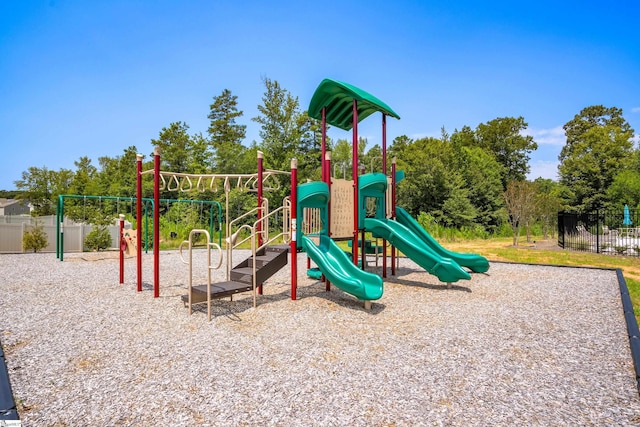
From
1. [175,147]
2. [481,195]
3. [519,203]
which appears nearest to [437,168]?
[481,195]

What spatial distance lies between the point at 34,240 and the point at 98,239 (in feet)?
6.91

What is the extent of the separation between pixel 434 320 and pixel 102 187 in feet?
125

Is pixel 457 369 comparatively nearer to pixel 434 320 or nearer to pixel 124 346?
pixel 434 320

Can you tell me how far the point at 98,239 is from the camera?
14664mm

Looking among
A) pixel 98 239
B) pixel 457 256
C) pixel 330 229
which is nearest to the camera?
pixel 330 229

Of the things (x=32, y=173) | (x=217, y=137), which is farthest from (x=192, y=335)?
(x=32, y=173)

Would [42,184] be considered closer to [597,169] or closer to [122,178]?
[122,178]

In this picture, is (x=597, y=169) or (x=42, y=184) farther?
(x=42, y=184)

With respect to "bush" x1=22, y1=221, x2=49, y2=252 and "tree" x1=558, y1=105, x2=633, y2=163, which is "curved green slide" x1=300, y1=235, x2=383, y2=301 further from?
"tree" x1=558, y1=105, x2=633, y2=163

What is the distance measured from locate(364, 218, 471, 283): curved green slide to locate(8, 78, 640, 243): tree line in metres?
14.2

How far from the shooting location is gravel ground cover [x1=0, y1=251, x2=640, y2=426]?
2.56m

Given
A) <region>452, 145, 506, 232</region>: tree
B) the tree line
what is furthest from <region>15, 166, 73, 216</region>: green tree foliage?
<region>452, 145, 506, 232</region>: tree

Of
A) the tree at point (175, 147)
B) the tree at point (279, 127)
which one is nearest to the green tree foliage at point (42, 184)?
the tree at point (175, 147)

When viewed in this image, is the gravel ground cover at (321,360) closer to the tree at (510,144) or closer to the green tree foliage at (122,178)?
the green tree foliage at (122,178)
